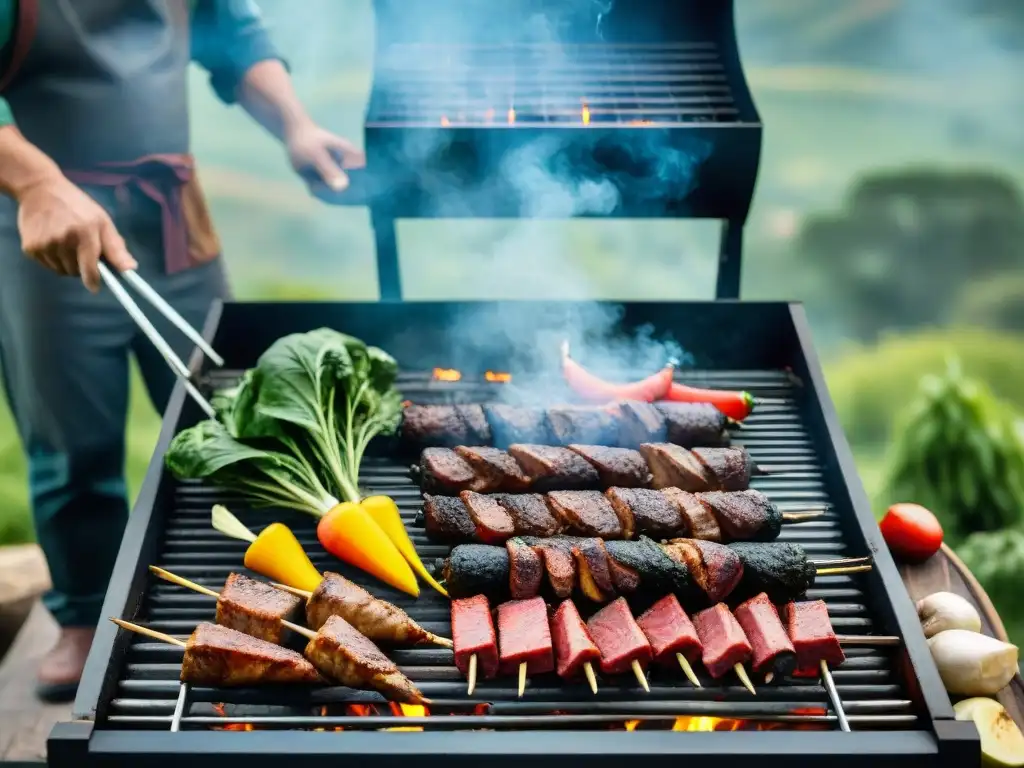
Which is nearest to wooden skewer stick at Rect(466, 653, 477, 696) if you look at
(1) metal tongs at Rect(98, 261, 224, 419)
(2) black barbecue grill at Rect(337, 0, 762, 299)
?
(1) metal tongs at Rect(98, 261, 224, 419)

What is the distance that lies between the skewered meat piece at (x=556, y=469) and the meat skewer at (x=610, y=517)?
0.20 m

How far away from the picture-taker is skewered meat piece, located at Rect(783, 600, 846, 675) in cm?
294

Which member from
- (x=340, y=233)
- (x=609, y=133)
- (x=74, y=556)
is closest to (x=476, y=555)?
(x=609, y=133)

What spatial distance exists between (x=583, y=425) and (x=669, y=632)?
3.78 feet

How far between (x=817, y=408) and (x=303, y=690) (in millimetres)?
2401

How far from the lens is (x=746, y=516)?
11.3 ft

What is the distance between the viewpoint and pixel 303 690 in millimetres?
2924

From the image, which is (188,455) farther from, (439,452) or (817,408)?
(817,408)

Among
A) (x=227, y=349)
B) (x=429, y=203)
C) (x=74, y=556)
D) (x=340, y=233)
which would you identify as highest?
(x=429, y=203)

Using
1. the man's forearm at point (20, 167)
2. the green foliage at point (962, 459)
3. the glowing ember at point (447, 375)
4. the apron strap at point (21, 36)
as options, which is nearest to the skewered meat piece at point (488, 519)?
the glowing ember at point (447, 375)

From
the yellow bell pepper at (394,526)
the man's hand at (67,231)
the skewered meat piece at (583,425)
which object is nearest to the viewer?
the yellow bell pepper at (394,526)

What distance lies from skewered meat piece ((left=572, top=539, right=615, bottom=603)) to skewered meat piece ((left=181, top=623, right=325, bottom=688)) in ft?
3.11

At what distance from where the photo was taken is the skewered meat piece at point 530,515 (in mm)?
3453

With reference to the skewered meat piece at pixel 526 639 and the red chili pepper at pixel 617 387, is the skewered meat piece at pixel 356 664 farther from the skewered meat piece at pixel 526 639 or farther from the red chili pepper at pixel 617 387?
the red chili pepper at pixel 617 387
